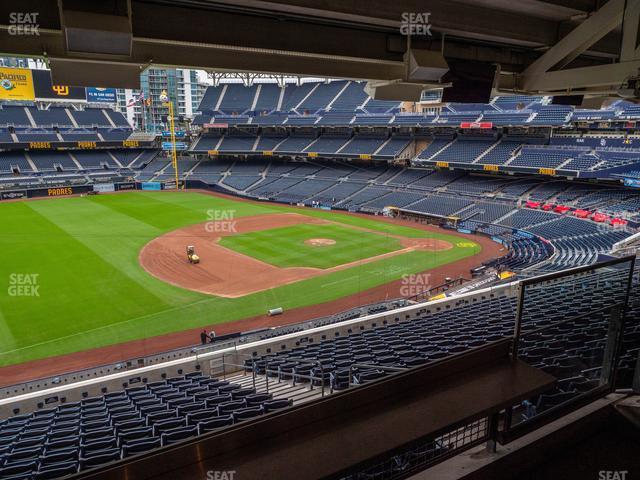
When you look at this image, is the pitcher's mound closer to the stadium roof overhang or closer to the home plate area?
the home plate area

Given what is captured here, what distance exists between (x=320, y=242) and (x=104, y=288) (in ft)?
46.9

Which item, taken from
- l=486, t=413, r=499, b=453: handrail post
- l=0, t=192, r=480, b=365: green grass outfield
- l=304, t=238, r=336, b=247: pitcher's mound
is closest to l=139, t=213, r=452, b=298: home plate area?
l=304, t=238, r=336, b=247: pitcher's mound

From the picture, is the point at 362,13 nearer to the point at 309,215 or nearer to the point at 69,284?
the point at 69,284

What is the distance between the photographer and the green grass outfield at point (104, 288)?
58.3ft

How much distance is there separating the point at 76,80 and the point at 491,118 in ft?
151

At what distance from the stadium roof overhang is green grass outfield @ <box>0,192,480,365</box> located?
15.1 meters

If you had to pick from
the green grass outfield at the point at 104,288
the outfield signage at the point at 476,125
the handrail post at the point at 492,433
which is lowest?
the green grass outfield at the point at 104,288

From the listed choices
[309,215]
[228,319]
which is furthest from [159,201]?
[228,319]

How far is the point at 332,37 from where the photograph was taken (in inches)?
197

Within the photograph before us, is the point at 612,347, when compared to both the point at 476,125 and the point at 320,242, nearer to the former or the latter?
the point at 320,242

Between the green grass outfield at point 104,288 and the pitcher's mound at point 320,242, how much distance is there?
199 centimetres

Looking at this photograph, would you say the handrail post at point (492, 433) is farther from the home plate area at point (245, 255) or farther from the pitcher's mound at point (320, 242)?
the pitcher's mound at point (320, 242)

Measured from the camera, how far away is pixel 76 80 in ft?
13.7

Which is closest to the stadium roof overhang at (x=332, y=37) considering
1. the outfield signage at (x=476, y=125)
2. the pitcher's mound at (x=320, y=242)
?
the pitcher's mound at (x=320, y=242)
